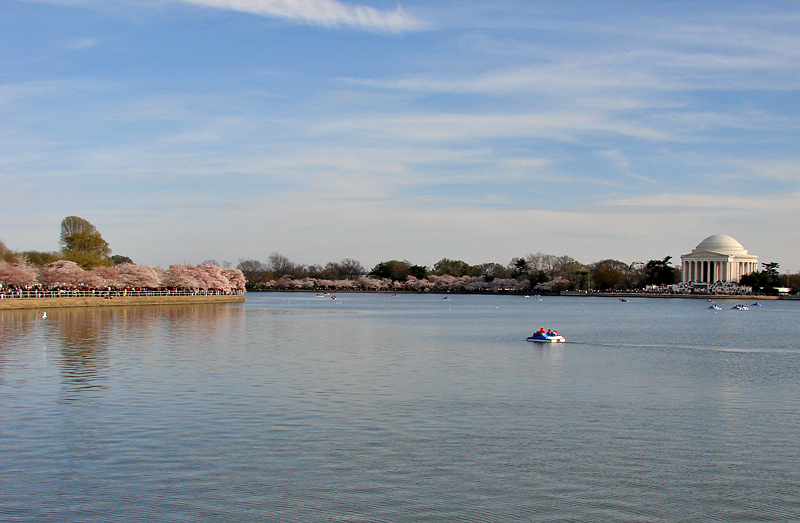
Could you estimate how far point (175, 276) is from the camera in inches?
4230

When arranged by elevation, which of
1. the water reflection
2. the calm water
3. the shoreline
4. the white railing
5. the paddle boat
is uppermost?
the white railing

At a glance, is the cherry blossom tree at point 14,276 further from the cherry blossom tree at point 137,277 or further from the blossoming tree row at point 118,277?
the cherry blossom tree at point 137,277

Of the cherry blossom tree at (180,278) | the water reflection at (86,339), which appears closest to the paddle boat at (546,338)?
the water reflection at (86,339)

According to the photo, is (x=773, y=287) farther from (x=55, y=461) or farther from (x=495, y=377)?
(x=55, y=461)

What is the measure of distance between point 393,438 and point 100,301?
71974 millimetres

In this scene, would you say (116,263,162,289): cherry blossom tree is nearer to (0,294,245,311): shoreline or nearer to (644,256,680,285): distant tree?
(0,294,245,311): shoreline

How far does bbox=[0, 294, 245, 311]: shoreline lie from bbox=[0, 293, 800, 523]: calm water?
4079cm

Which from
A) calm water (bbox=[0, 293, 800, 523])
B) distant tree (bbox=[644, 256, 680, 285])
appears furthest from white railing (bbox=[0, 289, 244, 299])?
distant tree (bbox=[644, 256, 680, 285])

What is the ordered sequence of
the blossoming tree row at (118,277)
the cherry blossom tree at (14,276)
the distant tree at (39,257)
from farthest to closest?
the distant tree at (39,257), the blossoming tree row at (118,277), the cherry blossom tree at (14,276)

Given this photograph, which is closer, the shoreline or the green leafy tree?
the shoreline

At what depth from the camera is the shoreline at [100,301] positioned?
68.3m

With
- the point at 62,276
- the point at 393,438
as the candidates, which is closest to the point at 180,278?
the point at 62,276

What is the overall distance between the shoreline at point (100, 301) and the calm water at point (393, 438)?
4079 centimetres

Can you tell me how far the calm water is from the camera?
11.1m
